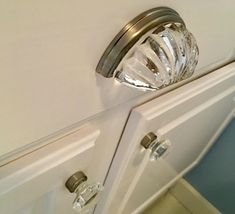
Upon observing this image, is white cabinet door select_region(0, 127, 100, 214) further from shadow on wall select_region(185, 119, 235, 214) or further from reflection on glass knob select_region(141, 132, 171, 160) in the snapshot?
shadow on wall select_region(185, 119, 235, 214)

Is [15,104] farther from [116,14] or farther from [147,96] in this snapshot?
[147,96]

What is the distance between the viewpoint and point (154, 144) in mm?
459

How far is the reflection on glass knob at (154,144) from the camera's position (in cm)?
45

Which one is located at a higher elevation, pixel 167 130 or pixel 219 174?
pixel 167 130

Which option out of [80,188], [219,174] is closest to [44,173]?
[80,188]

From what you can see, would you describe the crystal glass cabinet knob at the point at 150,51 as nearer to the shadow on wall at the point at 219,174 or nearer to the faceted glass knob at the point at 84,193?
the faceted glass knob at the point at 84,193

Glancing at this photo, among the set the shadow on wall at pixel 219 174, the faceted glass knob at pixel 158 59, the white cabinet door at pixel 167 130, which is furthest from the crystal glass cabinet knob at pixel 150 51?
the shadow on wall at pixel 219 174

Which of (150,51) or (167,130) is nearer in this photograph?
(150,51)

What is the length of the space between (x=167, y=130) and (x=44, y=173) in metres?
0.25

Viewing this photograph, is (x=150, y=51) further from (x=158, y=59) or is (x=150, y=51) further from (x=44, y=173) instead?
(x=44, y=173)

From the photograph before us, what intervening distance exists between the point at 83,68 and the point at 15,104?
64mm

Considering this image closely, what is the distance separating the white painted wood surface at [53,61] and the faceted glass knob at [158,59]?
0.9 inches

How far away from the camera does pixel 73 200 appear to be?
0.40 meters

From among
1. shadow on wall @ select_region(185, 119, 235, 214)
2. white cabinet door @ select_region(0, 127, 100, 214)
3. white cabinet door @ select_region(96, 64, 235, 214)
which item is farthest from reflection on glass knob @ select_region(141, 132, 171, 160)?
shadow on wall @ select_region(185, 119, 235, 214)
